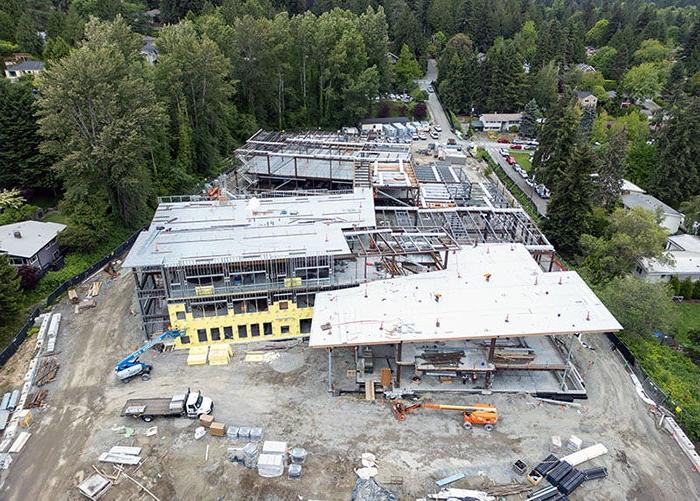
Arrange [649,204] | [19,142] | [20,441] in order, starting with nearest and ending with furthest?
[20,441] → [19,142] → [649,204]

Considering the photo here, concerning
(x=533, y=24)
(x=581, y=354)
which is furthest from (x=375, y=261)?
(x=533, y=24)

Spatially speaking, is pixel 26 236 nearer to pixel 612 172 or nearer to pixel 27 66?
pixel 27 66

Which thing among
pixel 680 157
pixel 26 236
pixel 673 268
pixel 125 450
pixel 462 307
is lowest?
pixel 673 268

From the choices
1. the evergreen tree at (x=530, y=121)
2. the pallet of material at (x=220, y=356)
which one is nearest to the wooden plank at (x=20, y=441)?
the pallet of material at (x=220, y=356)

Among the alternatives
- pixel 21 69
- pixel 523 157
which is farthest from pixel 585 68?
pixel 21 69

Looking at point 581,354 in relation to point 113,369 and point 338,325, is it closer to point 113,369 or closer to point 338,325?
point 338,325

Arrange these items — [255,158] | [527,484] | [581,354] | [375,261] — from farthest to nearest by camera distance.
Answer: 1. [255,158]
2. [375,261]
3. [581,354]
4. [527,484]

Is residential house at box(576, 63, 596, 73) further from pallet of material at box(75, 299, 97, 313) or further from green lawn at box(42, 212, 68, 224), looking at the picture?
pallet of material at box(75, 299, 97, 313)

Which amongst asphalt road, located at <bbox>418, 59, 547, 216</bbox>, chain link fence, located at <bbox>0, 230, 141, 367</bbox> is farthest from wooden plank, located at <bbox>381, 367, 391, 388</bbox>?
asphalt road, located at <bbox>418, 59, 547, 216</bbox>
